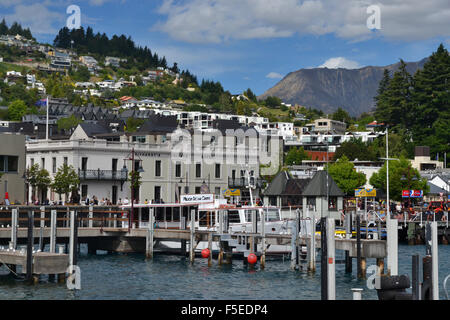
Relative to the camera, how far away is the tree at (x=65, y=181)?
7225 centimetres

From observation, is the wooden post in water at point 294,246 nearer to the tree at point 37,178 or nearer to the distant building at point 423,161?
the tree at point 37,178

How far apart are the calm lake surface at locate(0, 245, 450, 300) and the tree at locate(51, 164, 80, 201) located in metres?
23.8

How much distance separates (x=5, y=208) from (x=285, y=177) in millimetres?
39186

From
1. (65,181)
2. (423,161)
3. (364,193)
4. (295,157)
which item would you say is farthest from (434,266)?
(295,157)

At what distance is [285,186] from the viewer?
8319 cm

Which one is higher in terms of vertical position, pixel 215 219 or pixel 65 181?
pixel 65 181

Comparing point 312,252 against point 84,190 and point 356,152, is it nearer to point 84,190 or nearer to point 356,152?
point 84,190

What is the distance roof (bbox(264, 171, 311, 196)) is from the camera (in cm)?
8262

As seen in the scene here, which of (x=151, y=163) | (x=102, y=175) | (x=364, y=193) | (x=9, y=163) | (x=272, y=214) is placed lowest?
(x=272, y=214)

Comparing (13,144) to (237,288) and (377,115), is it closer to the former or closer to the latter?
(237,288)

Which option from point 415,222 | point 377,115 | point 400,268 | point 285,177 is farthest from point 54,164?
point 377,115

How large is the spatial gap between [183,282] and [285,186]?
45.3m

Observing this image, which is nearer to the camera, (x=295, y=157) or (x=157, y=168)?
(x=157, y=168)

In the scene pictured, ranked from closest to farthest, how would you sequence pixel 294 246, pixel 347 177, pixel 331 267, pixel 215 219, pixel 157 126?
pixel 331 267, pixel 294 246, pixel 215 219, pixel 347 177, pixel 157 126
